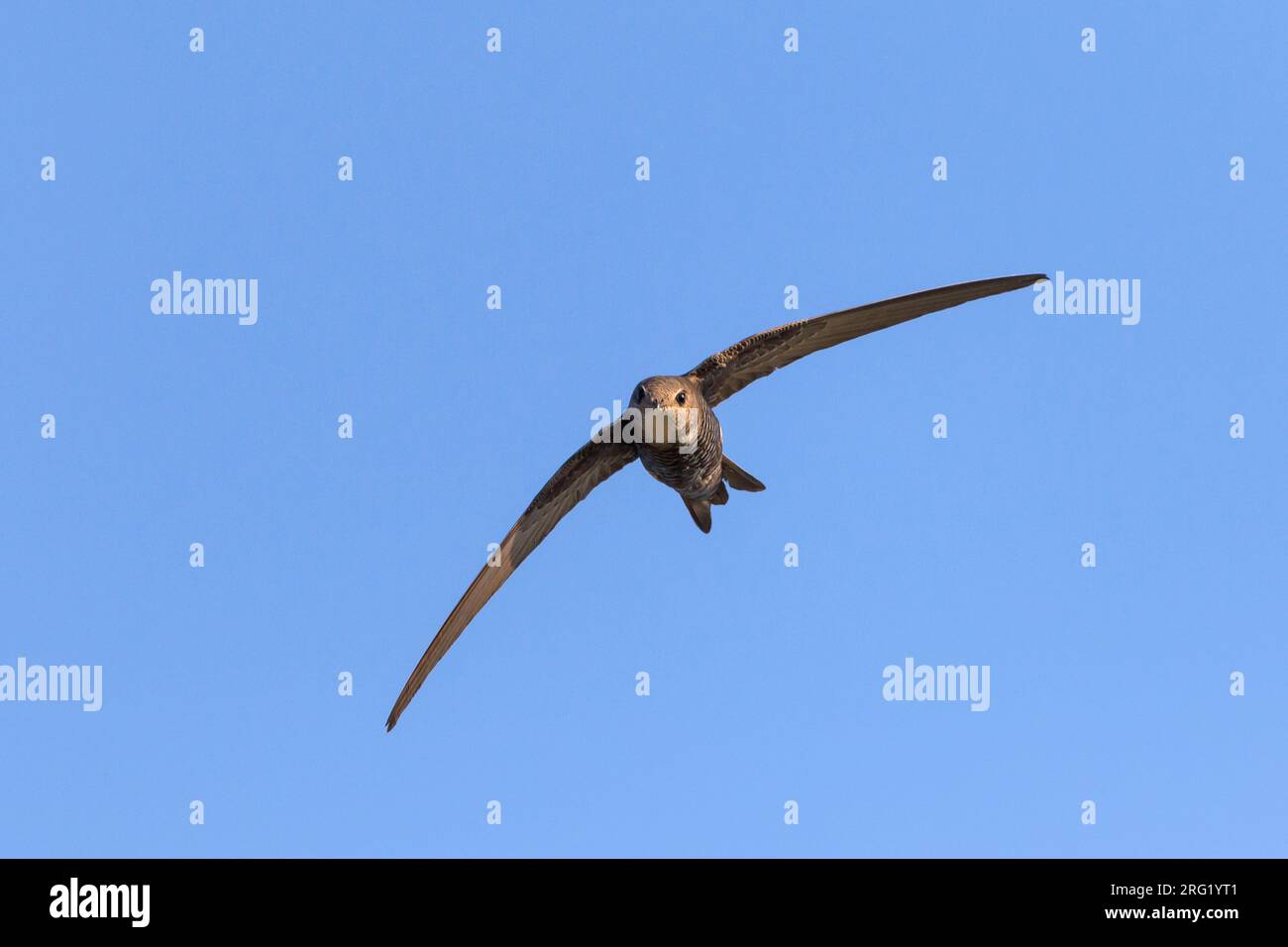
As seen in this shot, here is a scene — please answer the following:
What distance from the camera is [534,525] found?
1563 cm

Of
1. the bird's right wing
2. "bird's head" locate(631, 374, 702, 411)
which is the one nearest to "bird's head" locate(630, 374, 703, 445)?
"bird's head" locate(631, 374, 702, 411)

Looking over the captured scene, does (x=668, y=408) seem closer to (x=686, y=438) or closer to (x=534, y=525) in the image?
(x=686, y=438)

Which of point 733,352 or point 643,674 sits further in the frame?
point 643,674

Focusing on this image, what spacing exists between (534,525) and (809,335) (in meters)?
4.27

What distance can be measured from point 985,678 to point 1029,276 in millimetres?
6889

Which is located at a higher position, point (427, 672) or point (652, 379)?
point (652, 379)

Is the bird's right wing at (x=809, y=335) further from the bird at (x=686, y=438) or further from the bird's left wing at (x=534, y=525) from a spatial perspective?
the bird's left wing at (x=534, y=525)

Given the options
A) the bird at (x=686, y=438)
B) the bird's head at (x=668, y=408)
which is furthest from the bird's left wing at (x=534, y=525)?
the bird's head at (x=668, y=408)

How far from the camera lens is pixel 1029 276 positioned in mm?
13266

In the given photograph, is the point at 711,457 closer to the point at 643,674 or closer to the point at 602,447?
the point at 602,447

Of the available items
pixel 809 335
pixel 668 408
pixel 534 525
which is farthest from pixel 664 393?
pixel 534 525
